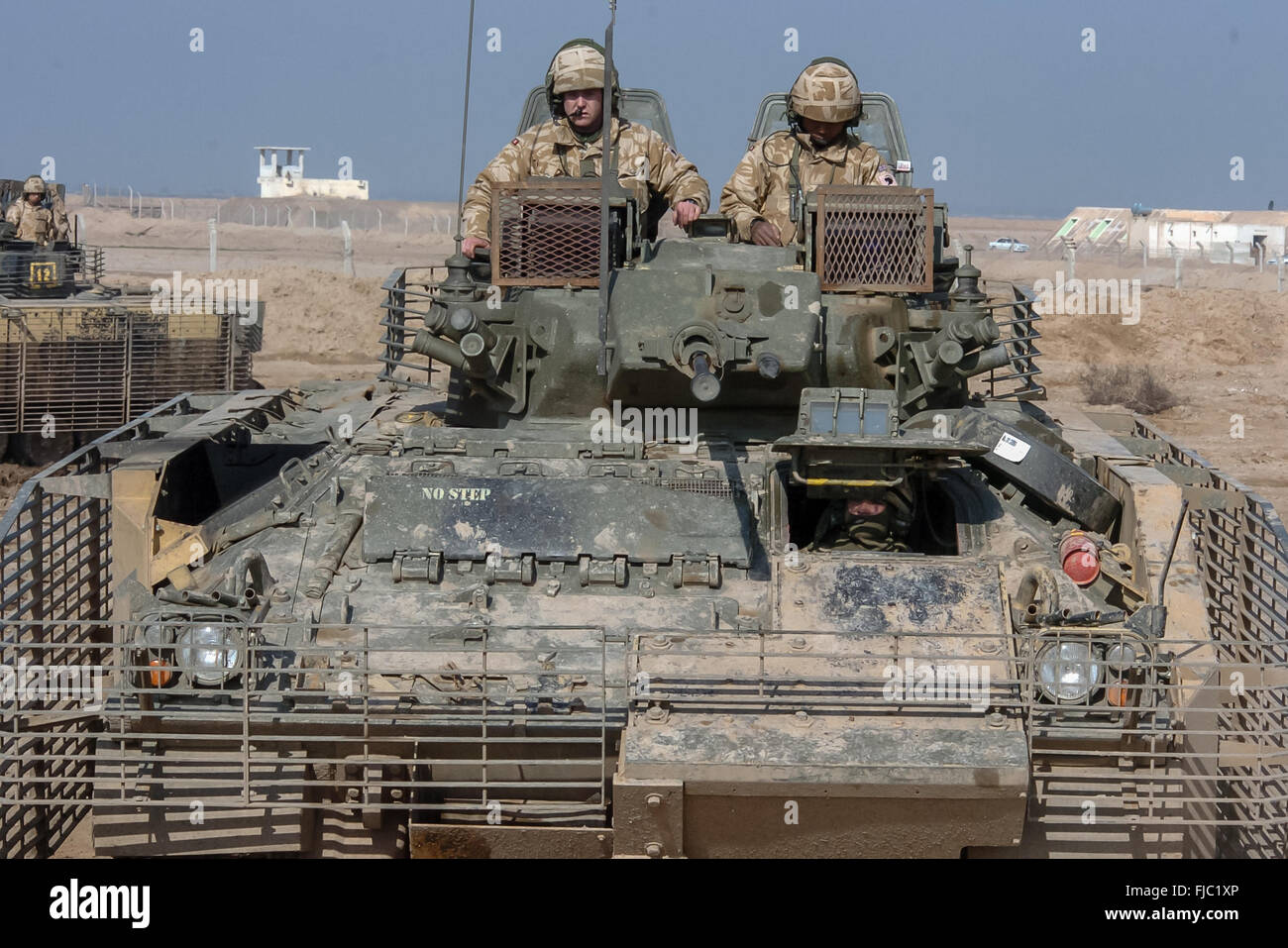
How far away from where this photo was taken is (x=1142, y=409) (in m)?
26.5

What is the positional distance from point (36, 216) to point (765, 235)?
66.2ft

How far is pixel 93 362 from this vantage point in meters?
19.8

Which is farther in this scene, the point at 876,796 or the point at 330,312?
the point at 330,312

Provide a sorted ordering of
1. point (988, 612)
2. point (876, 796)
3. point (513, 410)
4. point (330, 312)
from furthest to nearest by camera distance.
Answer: point (330, 312) → point (513, 410) → point (988, 612) → point (876, 796)

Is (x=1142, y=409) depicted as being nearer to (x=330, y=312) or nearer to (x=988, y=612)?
(x=330, y=312)

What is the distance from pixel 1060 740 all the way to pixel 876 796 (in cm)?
117

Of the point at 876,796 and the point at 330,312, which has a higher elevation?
the point at 330,312

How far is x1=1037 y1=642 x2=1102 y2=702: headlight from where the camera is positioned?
7180mm

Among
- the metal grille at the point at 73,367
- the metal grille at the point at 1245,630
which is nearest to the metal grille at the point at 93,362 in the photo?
the metal grille at the point at 73,367

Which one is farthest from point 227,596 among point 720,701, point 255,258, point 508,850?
point 255,258

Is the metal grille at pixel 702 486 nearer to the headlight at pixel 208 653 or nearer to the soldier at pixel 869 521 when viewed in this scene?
the soldier at pixel 869 521

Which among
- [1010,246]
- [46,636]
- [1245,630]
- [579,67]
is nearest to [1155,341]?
[1245,630]

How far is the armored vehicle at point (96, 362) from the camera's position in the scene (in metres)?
19.5
